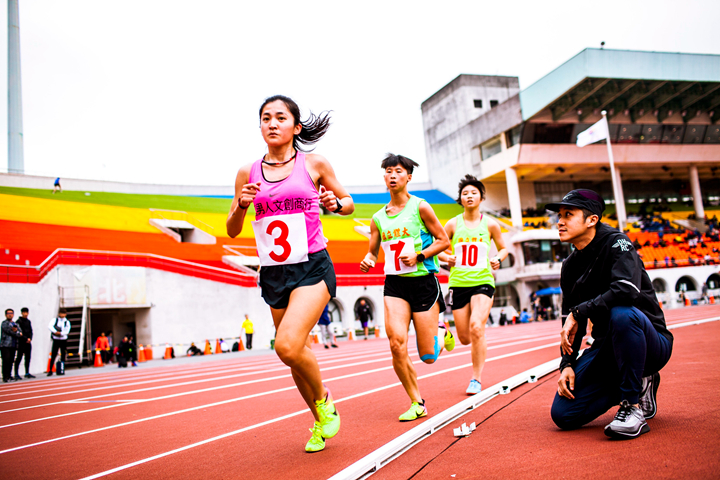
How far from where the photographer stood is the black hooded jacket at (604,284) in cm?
357

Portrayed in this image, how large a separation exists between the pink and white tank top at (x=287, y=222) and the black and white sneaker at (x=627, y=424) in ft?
7.37

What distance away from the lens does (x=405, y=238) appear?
557cm

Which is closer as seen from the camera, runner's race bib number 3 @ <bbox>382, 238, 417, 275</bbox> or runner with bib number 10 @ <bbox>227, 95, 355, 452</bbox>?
runner with bib number 10 @ <bbox>227, 95, 355, 452</bbox>

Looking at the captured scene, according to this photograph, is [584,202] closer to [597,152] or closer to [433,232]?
[433,232]

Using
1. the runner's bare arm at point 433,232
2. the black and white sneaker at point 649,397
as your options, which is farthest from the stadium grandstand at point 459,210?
the black and white sneaker at point 649,397

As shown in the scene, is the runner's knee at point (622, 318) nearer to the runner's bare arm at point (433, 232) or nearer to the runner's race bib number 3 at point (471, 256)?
the runner's bare arm at point (433, 232)

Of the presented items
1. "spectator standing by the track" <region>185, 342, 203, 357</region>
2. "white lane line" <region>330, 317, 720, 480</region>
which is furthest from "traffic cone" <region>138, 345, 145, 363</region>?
"white lane line" <region>330, 317, 720, 480</region>

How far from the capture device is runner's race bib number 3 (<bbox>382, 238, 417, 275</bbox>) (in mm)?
5434

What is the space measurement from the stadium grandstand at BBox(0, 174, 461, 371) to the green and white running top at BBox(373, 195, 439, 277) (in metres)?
17.8

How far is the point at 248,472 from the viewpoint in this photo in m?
3.54

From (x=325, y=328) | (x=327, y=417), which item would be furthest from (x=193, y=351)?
(x=327, y=417)

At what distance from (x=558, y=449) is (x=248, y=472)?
1895 millimetres

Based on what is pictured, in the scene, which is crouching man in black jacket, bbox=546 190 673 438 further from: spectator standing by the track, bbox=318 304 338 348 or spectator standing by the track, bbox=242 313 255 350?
spectator standing by the track, bbox=242 313 255 350

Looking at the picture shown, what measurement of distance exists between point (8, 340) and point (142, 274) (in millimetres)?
9972
